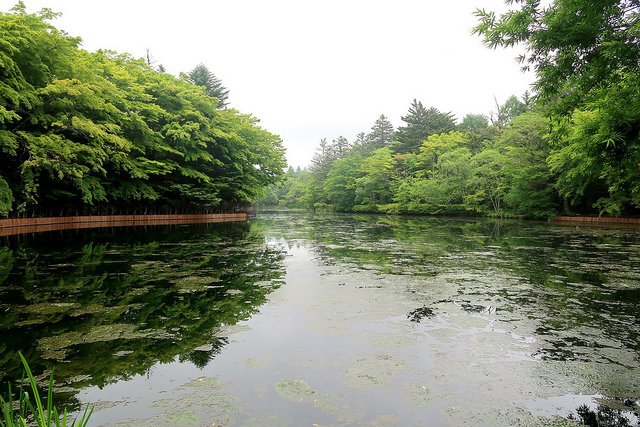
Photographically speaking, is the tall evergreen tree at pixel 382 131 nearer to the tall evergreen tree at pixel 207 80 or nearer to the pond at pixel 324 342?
the tall evergreen tree at pixel 207 80

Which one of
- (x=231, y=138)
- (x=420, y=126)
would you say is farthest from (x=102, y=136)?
(x=420, y=126)

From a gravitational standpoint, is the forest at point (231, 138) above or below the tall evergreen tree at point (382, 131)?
below

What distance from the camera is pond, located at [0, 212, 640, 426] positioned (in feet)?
7.39

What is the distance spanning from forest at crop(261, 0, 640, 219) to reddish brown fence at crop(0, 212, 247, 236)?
30.8 feet

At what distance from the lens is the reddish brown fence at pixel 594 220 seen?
2128 centimetres

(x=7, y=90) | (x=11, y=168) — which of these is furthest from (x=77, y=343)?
(x=11, y=168)

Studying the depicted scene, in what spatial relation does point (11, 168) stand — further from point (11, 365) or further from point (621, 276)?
point (621, 276)

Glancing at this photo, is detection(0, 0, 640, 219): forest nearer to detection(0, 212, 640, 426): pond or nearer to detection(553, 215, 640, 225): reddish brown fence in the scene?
detection(553, 215, 640, 225): reddish brown fence

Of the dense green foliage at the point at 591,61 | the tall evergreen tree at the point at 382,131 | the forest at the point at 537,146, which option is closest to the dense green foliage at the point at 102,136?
the forest at the point at 537,146

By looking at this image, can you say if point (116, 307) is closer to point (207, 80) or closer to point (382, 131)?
point (207, 80)

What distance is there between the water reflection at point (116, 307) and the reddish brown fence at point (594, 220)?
23991mm

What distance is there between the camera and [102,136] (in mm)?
13961

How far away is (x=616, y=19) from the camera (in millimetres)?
5312

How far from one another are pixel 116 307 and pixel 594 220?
27577mm
